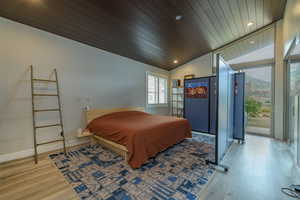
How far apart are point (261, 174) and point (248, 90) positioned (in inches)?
127

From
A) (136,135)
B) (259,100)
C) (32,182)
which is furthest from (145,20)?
(259,100)

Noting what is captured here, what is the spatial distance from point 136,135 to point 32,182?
5.15 ft

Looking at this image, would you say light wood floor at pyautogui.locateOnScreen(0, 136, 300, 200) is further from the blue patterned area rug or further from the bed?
the bed

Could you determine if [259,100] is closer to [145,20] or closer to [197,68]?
[197,68]

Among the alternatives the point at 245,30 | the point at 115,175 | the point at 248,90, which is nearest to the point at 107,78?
the point at 115,175

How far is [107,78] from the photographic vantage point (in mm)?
3805

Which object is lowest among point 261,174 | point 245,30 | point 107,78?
point 261,174

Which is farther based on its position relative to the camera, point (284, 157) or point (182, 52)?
point (182, 52)

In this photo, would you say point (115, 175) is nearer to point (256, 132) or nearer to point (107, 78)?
point (107, 78)

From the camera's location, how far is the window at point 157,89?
5387 millimetres

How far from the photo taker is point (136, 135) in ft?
7.07

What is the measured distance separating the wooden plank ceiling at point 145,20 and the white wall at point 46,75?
0.80 feet

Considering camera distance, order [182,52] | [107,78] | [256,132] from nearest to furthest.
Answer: [107,78], [256,132], [182,52]

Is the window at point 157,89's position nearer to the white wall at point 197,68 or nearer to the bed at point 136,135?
the white wall at point 197,68
